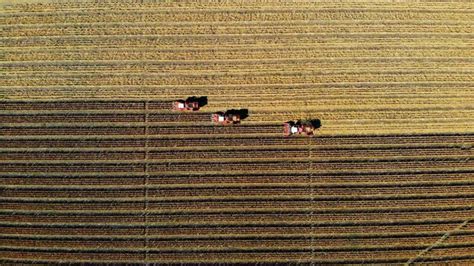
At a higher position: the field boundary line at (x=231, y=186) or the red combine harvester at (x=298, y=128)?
the red combine harvester at (x=298, y=128)

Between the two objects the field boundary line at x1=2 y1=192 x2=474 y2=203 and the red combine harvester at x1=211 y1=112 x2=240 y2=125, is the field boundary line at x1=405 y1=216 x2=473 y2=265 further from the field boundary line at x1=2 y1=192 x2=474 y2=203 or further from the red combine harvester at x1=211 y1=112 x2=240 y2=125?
the red combine harvester at x1=211 y1=112 x2=240 y2=125

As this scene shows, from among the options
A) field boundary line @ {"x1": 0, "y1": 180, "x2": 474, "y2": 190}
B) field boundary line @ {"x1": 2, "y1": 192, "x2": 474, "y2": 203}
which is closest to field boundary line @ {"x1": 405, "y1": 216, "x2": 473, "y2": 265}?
field boundary line @ {"x1": 2, "y1": 192, "x2": 474, "y2": 203}

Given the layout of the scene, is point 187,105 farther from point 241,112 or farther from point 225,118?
point 241,112

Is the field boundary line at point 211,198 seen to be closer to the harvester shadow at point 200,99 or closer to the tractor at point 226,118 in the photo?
the tractor at point 226,118

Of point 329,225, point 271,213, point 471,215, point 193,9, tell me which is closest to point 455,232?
point 471,215

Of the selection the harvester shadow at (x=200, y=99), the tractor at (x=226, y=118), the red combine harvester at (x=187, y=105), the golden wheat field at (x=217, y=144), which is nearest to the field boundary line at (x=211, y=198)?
the golden wheat field at (x=217, y=144)

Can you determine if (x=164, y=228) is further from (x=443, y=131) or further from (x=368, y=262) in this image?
(x=443, y=131)

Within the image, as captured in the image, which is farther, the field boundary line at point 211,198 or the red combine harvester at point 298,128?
the field boundary line at point 211,198
